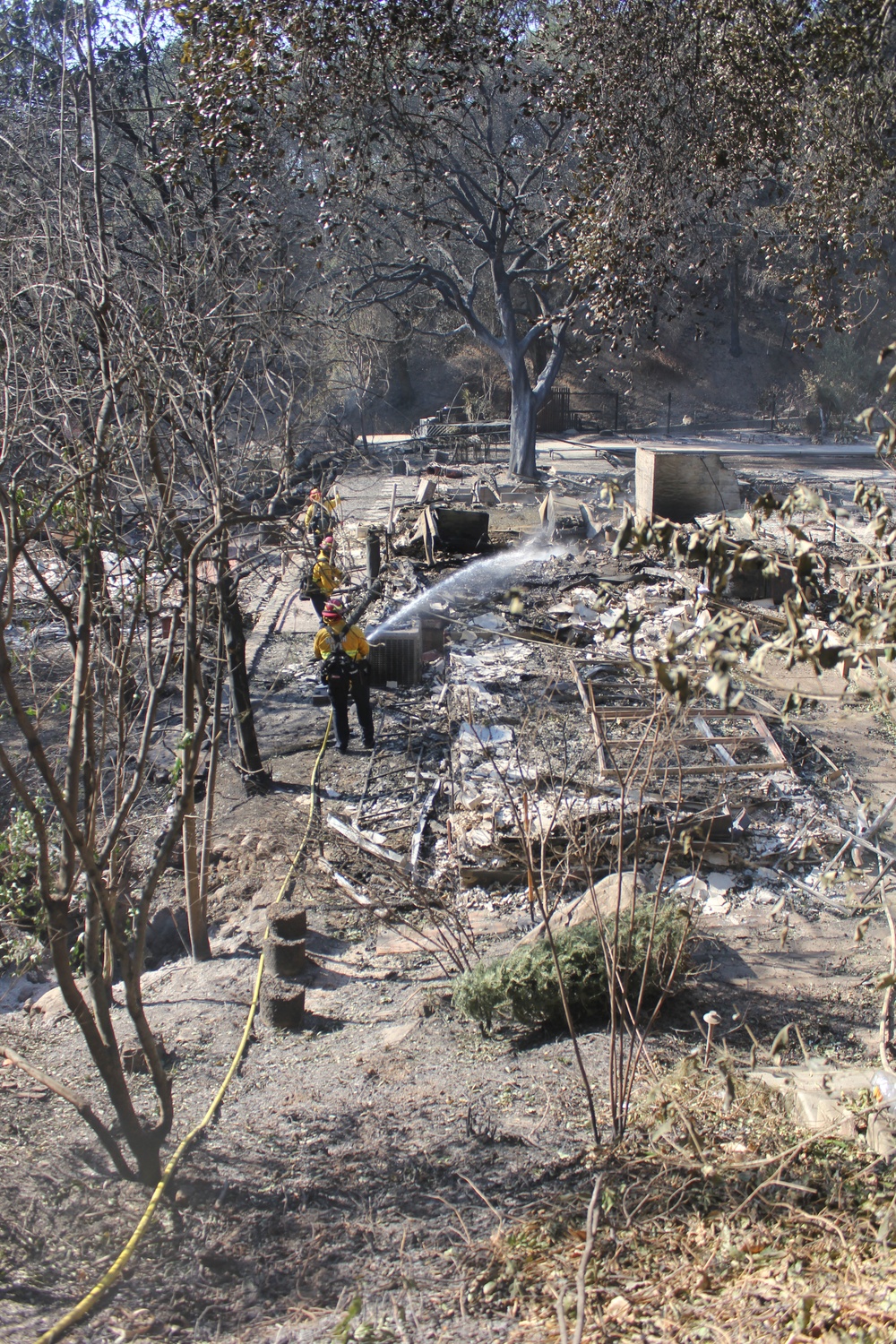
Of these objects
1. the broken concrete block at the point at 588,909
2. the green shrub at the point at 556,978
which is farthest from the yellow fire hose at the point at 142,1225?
the broken concrete block at the point at 588,909

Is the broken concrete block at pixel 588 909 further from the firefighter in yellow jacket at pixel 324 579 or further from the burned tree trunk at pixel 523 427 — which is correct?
the burned tree trunk at pixel 523 427

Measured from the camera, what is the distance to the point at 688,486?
52.0 ft

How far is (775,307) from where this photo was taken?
42188 mm

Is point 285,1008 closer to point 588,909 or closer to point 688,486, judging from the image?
point 588,909

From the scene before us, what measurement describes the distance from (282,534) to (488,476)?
1998 centimetres

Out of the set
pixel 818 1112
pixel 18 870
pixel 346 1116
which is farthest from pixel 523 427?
pixel 818 1112

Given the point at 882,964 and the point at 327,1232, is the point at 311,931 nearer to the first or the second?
the point at 327,1232

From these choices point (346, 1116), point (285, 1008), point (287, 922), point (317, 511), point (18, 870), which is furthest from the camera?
point (317, 511)

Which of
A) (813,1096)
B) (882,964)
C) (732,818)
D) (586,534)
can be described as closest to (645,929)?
(813,1096)

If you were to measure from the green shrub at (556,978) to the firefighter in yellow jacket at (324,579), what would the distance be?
8.44 ft

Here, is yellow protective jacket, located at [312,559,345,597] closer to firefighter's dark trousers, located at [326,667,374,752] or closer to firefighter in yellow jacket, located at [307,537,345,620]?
firefighter in yellow jacket, located at [307,537,345,620]

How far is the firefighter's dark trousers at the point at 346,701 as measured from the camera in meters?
8.88

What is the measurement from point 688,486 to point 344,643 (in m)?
9.12

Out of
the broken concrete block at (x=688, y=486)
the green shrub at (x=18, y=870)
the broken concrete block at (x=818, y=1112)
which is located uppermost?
the broken concrete block at (x=688, y=486)
